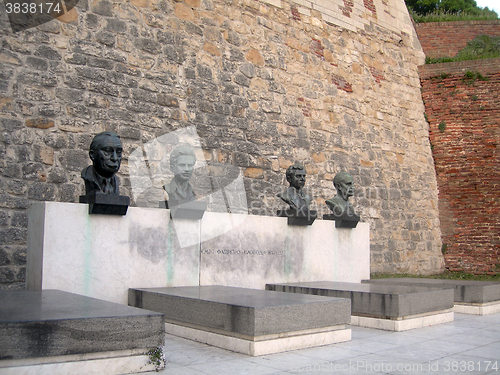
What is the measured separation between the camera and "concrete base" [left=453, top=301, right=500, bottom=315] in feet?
20.5

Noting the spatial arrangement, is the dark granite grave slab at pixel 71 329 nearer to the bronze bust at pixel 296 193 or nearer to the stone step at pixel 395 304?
the stone step at pixel 395 304

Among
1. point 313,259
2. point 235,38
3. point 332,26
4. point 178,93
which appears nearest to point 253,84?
point 235,38

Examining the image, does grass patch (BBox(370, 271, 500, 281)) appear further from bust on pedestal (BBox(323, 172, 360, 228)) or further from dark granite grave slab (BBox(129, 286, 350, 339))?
dark granite grave slab (BBox(129, 286, 350, 339))

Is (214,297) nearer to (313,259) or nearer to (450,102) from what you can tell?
(313,259)

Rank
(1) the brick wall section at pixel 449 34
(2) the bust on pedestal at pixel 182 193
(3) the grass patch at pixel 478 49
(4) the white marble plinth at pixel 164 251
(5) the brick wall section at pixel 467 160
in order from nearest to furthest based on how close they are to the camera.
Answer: (4) the white marble plinth at pixel 164 251
(2) the bust on pedestal at pixel 182 193
(5) the brick wall section at pixel 467 160
(3) the grass patch at pixel 478 49
(1) the brick wall section at pixel 449 34

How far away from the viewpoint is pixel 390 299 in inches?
194

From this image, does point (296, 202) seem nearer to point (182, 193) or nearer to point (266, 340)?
point (182, 193)

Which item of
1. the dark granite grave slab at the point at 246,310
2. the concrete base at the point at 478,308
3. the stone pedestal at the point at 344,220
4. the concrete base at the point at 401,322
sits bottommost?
the concrete base at the point at 478,308

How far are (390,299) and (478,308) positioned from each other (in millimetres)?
2010

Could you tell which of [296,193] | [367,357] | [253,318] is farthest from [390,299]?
[296,193]

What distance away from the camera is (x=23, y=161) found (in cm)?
627

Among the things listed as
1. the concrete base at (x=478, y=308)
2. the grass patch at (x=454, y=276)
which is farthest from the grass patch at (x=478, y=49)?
the concrete base at (x=478, y=308)

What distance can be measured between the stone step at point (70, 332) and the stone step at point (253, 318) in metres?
0.69

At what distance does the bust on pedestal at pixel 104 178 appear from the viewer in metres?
4.86
